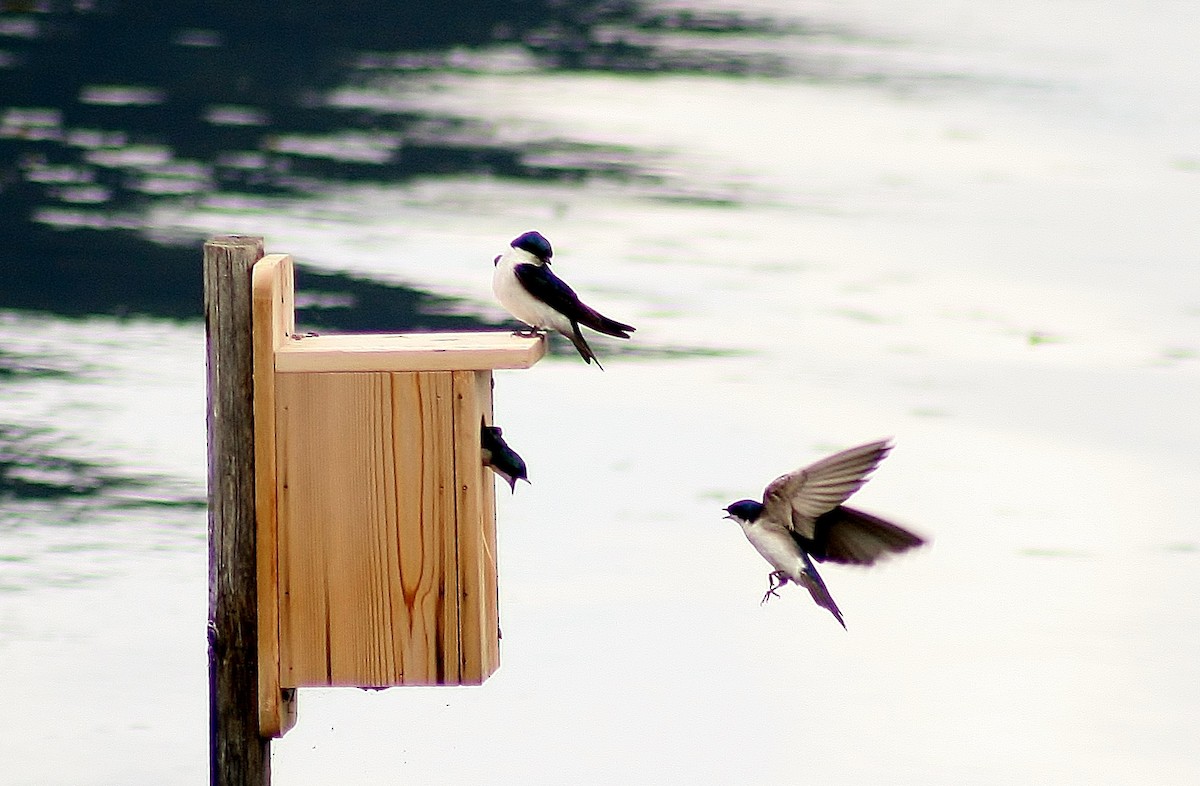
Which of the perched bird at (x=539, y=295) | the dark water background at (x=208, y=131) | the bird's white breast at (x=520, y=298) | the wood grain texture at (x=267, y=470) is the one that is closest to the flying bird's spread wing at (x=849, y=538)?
the perched bird at (x=539, y=295)

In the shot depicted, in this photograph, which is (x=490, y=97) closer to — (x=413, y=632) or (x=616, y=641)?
(x=616, y=641)

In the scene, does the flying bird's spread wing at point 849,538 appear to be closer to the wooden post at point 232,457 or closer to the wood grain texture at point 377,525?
the wood grain texture at point 377,525

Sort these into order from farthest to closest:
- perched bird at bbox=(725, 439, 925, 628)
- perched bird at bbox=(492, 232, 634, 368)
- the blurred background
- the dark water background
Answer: the dark water background
the blurred background
perched bird at bbox=(492, 232, 634, 368)
perched bird at bbox=(725, 439, 925, 628)

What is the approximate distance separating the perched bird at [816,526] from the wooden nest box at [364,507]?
63 cm

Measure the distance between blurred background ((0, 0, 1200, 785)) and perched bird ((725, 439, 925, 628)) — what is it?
153 centimetres

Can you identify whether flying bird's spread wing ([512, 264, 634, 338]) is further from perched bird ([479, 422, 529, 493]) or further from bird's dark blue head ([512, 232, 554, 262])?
perched bird ([479, 422, 529, 493])

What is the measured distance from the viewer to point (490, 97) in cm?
1723

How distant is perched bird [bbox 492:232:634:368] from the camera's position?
15.5ft

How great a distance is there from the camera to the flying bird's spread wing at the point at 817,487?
14.5 ft

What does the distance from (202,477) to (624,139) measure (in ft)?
26.7

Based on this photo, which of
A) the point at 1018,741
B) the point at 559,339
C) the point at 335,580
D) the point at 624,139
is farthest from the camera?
the point at 624,139

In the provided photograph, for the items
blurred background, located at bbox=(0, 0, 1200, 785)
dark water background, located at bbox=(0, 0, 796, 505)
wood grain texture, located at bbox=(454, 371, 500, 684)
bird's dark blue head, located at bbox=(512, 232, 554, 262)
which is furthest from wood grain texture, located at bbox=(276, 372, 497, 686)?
dark water background, located at bbox=(0, 0, 796, 505)

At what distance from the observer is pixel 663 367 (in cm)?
1042

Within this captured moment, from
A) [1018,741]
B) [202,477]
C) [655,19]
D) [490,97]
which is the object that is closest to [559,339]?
[202,477]
